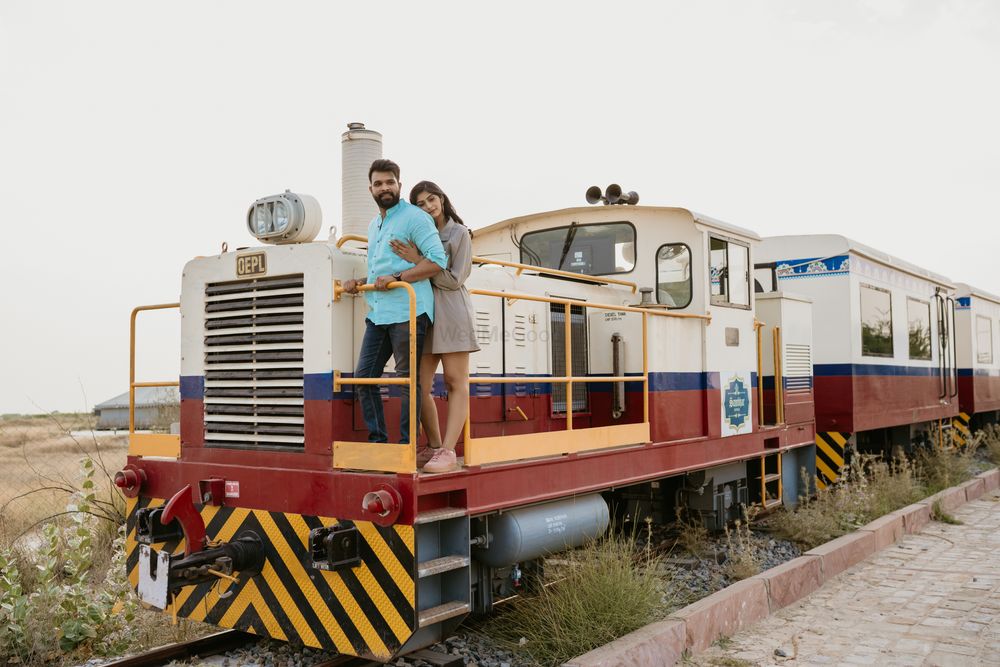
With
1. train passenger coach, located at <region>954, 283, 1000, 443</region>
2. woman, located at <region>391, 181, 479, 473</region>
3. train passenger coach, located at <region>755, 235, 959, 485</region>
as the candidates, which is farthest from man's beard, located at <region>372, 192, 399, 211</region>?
train passenger coach, located at <region>954, 283, 1000, 443</region>

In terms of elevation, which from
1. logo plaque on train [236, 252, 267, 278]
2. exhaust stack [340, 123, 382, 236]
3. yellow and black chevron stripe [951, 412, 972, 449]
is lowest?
yellow and black chevron stripe [951, 412, 972, 449]

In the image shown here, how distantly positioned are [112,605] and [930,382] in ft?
39.7

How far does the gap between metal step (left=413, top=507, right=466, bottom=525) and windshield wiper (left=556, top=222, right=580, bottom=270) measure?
11.1ft

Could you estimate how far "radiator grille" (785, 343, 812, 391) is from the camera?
8734 millimetres

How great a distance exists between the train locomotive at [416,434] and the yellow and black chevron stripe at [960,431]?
881 cm

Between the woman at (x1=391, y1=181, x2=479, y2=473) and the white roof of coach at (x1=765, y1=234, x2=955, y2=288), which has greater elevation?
the white roof of coach at (x1=765, y1=234, x2=955, y2=288)

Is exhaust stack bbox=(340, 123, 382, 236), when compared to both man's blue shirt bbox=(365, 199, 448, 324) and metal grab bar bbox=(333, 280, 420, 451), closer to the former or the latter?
man's blue shirt bbox=(365, 199, 448, 324)

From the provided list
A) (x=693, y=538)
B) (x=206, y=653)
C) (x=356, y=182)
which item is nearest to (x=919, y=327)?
(x=693, y=538)

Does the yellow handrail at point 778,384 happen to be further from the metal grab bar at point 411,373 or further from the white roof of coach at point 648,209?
the metal grab bar at point 411,373

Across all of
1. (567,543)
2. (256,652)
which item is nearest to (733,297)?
(567,543)

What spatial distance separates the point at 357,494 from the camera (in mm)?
4316

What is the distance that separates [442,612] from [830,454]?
24.7 ft

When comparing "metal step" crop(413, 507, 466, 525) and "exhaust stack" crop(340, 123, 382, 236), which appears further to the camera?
"exhaust stack" crop(340, 123, 382, 236)

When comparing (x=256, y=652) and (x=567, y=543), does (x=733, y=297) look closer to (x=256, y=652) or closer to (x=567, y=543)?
(x=567, y=543)
